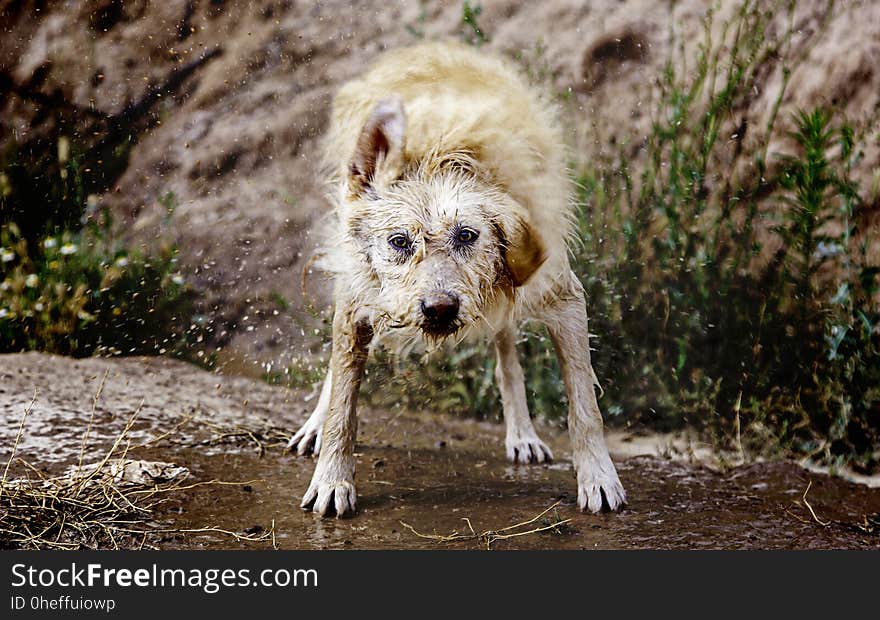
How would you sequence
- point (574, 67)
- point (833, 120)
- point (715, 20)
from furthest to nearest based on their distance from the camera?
1. point (574, 67)
2. point (715, 20)
3. point (833, 120)

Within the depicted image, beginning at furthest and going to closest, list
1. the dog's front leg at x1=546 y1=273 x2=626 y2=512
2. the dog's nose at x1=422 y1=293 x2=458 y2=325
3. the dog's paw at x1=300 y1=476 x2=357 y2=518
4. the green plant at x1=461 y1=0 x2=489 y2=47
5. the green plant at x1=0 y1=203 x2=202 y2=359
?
the green plant at x1=461 y1=0 x2=489 y2=47 < the green plant at x1=0 y1=203 x2=202 y2=359 < the dog's front leg at x1=546 y1=273 x2=626 y2=512 < the dog's paw at x1=300 y1=476 x2=357 y2=518 < the dog's nose at x1=422 y1=293 x2=458 y2=325

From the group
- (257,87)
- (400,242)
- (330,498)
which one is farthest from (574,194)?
(257,87)

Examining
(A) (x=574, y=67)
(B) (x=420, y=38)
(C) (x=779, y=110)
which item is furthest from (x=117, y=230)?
(C) (x=779, y=110)

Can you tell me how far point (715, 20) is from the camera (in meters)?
5.09

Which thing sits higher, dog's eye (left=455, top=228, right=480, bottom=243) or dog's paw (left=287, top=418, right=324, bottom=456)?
dog's eye (left=455, top=228, right=480, bottom=243)

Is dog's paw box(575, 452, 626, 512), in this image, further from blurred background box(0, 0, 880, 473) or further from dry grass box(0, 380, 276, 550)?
dry grass box(0, 380, 276, 550)

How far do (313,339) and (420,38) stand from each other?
2.05 m

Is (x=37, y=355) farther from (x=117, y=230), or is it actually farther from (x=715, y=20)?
(x=715, y=20)

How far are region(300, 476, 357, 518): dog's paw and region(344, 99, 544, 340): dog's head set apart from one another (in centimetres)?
73

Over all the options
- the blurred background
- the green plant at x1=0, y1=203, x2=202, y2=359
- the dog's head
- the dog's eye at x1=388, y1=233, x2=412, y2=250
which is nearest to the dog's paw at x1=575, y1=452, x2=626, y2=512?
the dog's head

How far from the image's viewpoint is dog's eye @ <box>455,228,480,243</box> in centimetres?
305

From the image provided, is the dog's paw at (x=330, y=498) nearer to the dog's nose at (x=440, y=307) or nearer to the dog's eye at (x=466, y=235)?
the dog's nose at (x=440, y=307)

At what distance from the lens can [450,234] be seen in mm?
3037

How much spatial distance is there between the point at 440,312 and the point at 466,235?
1.06ft
